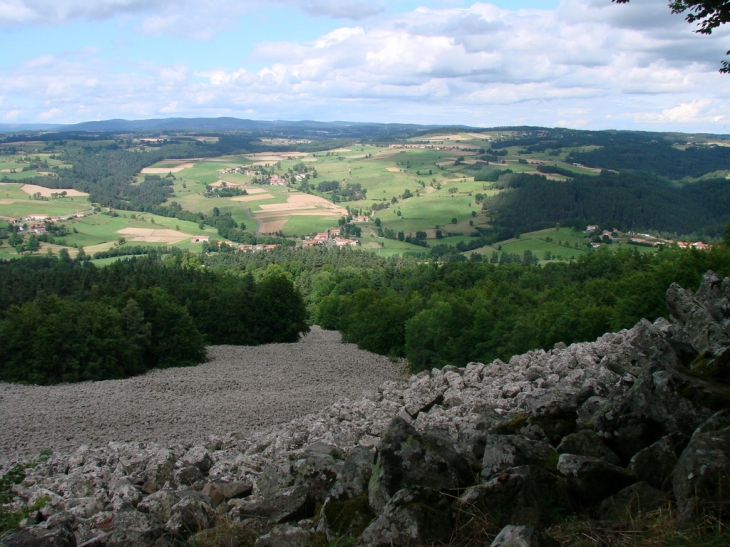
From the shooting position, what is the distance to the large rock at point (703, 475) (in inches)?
267

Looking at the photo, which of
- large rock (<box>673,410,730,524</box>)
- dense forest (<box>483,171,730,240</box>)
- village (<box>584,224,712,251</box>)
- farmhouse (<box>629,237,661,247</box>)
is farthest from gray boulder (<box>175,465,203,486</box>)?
dense forest (<box>483,171,730,240</box>)

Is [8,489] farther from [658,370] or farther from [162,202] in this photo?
[162,202]

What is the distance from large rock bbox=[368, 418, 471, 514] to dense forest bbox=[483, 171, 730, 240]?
12969 centimetres

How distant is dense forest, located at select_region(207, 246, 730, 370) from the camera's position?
2994 centimetres

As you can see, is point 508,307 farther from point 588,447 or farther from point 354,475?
point 354,475

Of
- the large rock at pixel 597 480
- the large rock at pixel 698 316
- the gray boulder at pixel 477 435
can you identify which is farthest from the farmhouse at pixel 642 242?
the large rock at pixel 597 480

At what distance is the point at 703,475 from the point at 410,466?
4182 millimetres

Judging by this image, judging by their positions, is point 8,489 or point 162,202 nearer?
point 8,489

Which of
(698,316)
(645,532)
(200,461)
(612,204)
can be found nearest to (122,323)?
(200,461)

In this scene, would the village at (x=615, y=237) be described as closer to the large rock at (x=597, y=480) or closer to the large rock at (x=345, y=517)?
the large rock at (x=597, y=480)

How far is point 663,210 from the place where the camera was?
148m

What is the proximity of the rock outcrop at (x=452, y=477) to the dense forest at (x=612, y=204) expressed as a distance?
126521 mm

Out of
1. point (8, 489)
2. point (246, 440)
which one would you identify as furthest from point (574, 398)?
point (8, 489)

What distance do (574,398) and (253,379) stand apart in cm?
2340
